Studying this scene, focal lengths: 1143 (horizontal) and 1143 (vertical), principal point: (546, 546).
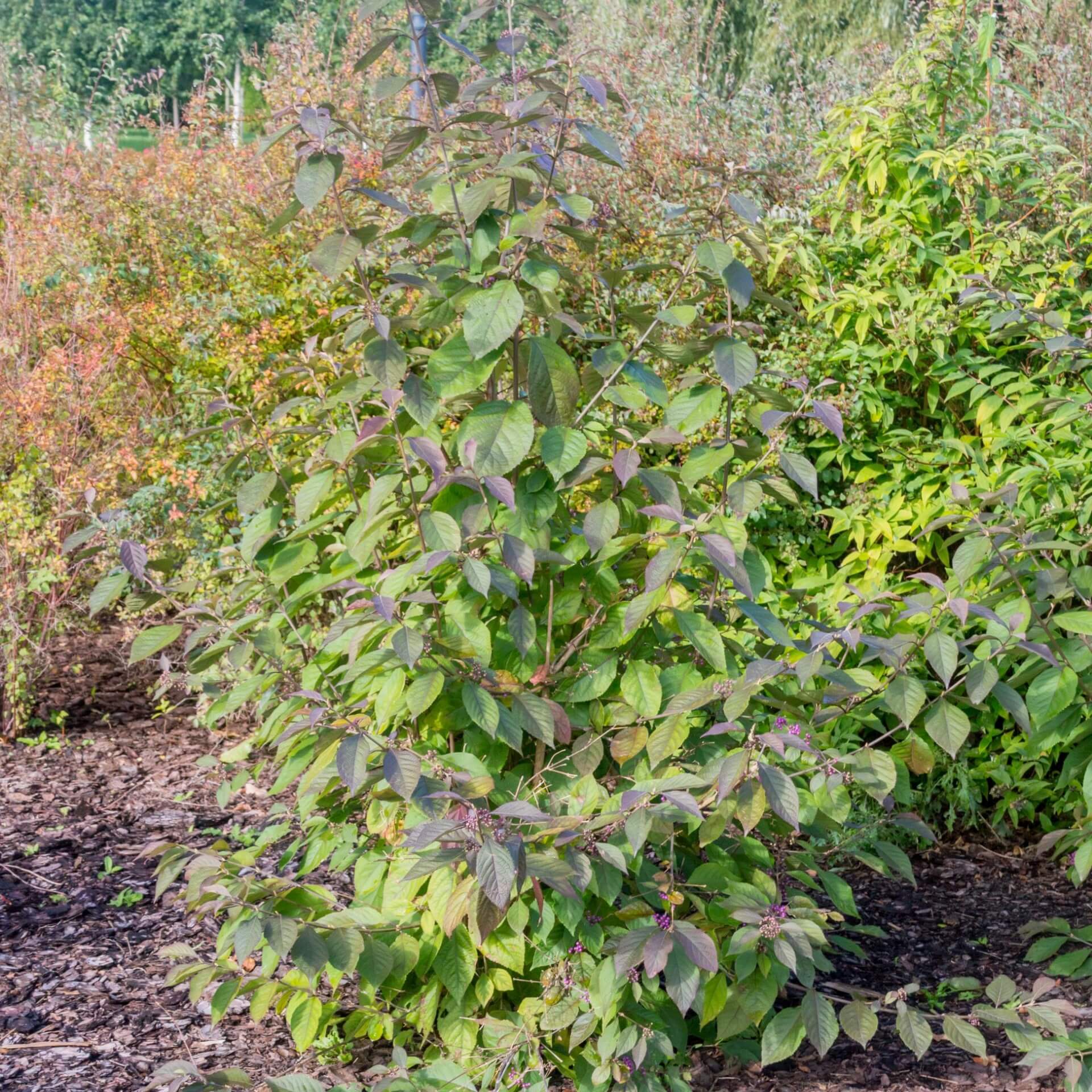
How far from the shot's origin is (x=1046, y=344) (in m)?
2.39

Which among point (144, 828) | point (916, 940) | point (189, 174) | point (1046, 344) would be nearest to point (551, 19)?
point (1046, 344)

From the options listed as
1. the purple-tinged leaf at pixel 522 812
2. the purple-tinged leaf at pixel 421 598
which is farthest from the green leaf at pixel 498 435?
the purple-tinged leaf at pixel 522 812

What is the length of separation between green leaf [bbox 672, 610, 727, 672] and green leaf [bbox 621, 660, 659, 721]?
0.32ft

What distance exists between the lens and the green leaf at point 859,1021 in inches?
77.5

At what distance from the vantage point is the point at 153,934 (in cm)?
288

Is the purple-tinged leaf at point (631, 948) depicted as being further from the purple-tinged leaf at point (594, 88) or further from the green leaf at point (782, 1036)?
the purple-tinged leaf at point (594, 88)

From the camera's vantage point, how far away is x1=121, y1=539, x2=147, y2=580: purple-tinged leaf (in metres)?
2.01

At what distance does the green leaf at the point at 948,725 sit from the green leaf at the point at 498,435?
880 millimetres

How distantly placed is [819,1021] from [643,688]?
0.64 meters

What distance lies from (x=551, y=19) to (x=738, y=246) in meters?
2.49

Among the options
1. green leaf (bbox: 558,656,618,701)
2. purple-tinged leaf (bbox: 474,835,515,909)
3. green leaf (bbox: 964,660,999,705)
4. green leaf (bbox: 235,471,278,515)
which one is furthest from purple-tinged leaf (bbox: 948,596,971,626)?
green leaf (bbox: 235,471,278,515)

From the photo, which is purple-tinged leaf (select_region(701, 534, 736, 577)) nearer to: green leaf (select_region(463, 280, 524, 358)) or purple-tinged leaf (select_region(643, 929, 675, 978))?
green leaf (select_region(463, 280, 524, 358))

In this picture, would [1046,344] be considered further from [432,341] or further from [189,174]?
[189,174]

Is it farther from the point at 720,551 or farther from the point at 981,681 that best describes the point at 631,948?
the point at 981,681
